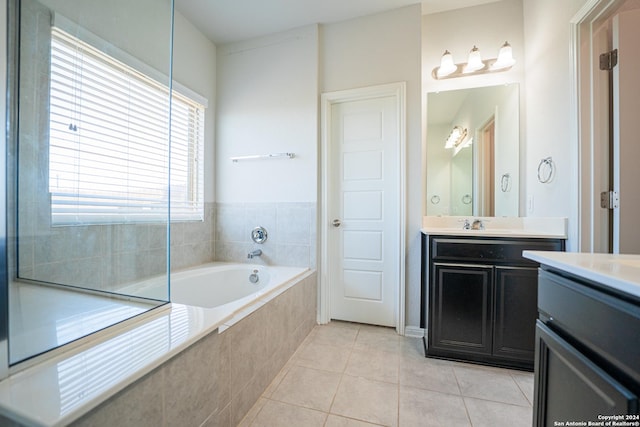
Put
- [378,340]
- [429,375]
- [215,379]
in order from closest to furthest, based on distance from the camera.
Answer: [215,379], [429,375], [378,340]

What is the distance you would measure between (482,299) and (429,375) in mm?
598

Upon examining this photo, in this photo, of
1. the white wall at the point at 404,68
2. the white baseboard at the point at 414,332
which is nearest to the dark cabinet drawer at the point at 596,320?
the white wall at the point at 404,68

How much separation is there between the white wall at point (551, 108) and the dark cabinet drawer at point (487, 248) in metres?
0.15

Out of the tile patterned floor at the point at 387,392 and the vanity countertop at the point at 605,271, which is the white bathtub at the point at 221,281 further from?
the vanity countertop at the point at 605,271

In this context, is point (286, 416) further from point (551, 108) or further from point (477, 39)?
point (477, 39)

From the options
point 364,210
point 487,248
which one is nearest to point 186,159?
point 364,210

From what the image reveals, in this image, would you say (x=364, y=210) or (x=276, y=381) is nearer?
(x=276, y=381)

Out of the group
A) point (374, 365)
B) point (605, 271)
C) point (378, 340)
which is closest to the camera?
point (605, 271)

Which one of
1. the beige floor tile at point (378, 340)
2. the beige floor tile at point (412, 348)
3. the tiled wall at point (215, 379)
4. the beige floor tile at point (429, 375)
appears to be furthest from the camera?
the beige floor tile at point (378, 340)

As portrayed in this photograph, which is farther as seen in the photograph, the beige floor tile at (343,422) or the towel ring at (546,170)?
the towel ring at (546,170)

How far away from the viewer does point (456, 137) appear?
7.15ft

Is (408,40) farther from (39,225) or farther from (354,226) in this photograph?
(39,225)

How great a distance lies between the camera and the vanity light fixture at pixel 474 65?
6.39 ft

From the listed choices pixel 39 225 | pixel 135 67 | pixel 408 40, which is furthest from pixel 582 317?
pixel 135 67
